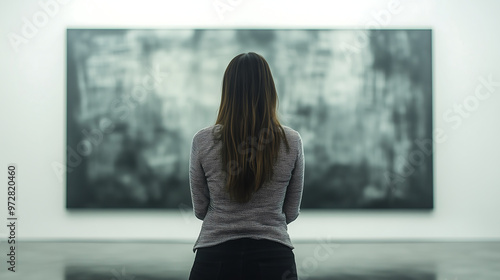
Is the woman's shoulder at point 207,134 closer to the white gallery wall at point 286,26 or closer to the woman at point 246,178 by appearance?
the woman at point 246,178

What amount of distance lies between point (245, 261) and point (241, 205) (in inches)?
5.8

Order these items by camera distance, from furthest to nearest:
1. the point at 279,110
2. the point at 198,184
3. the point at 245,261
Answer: the point at 279,110, the point at 198,184, the point at 245,261

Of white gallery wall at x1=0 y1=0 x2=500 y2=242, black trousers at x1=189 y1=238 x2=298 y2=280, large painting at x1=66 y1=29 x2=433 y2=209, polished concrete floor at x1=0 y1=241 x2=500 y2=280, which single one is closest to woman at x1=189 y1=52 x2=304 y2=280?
black trousers at x1=189 y1=238 x2=298 y2=280

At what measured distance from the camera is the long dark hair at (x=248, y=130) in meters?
1.27

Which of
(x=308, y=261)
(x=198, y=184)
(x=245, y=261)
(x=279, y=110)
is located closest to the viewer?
(x=245, y=261)

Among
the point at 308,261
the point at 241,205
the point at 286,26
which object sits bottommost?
the point at 308,261

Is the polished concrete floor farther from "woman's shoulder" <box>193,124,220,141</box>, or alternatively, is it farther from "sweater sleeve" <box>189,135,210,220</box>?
"woman's shoulder" <box>193,124,220,141</box>

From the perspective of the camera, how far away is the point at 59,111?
190 inches

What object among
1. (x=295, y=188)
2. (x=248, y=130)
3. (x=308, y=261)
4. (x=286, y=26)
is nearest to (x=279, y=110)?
(x=286, y=26)

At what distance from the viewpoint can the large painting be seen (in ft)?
15.6

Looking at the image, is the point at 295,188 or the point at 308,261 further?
the point at 308,261

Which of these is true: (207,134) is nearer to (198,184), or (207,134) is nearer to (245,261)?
(198,184)

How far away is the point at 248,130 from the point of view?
1.29 meters

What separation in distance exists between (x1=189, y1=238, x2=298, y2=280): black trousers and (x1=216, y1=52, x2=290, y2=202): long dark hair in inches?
5.0
